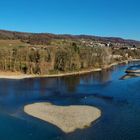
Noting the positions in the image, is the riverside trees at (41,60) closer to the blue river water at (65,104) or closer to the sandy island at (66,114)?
the blue river water at (65,104)

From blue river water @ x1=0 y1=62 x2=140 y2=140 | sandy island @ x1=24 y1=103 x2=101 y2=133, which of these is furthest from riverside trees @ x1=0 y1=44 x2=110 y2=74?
sandy island @ x1=24 y1=103 x2=101 y2=133

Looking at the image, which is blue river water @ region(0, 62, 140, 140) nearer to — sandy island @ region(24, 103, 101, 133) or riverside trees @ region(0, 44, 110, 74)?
sandy island @ region(24, 103, 101, 133)

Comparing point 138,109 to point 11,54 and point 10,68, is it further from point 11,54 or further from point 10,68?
point 11,54

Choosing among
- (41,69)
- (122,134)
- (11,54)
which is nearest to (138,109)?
(122,134)

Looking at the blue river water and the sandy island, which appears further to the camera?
the sandy island

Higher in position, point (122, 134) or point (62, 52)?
point (62, 52)

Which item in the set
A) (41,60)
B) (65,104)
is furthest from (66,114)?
(41,60)
